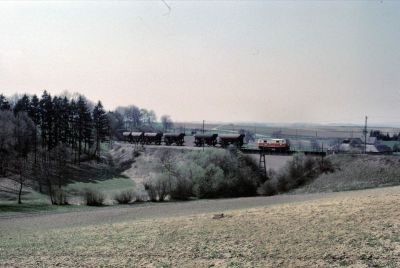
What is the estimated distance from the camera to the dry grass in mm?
12766

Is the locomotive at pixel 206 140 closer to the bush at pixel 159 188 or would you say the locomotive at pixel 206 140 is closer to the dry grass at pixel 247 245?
the bush at pixel 159 188

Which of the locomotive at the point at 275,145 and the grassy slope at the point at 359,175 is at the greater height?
the locomotive at the point at 275,145

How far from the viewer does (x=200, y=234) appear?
18234mm

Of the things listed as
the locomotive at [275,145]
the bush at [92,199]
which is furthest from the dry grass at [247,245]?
the locomotive at [275,145]

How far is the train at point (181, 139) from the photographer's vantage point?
8562 cm

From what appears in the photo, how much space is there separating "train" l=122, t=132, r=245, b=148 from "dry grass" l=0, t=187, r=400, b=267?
59.5 metres

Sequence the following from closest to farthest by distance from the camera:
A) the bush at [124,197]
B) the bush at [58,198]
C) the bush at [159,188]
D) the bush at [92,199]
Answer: the bush at [92,199] < the bush at [58,198] < the bush at [124,197] < the bush at [159,188]

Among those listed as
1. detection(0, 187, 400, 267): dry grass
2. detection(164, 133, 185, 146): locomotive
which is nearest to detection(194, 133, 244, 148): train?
detection(164, 133, 185, 146): locomotive

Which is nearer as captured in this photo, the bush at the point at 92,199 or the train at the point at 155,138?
the bush at the point at 92,199

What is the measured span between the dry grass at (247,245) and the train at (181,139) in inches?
2341

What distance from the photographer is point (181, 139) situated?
328 ft

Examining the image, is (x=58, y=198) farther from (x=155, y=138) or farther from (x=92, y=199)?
(x=155, y=138)

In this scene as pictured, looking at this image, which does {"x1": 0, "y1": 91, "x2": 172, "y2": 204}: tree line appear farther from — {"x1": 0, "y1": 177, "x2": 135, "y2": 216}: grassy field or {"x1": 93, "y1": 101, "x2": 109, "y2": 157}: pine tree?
{"x1": 0, "y1": 177, "x2": 135, "y2": 216}: grassy field

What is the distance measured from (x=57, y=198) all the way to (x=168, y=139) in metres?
53.3
